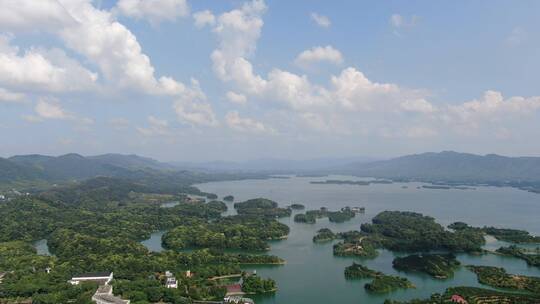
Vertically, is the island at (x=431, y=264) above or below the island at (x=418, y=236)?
below

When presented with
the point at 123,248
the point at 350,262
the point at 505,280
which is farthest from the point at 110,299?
the point at 505,280

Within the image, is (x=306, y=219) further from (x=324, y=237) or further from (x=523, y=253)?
(x=523, y=253)

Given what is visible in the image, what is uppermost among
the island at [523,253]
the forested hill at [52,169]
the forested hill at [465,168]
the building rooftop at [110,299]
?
the forested hill at [465,168]

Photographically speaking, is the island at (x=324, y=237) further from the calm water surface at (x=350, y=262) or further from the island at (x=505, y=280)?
the island at (x=505, y=280)

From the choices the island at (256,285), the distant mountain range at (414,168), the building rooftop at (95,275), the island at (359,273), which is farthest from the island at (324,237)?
the distant mountain range at (414,168)

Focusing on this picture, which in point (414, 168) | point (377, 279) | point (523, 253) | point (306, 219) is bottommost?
point (377, 279)

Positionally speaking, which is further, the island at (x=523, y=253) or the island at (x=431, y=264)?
the island at (x=523, y=253)

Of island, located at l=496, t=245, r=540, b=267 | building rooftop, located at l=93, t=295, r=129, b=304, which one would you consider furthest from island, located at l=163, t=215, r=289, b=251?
island, located at l=496, t=245, r=540, b=267
